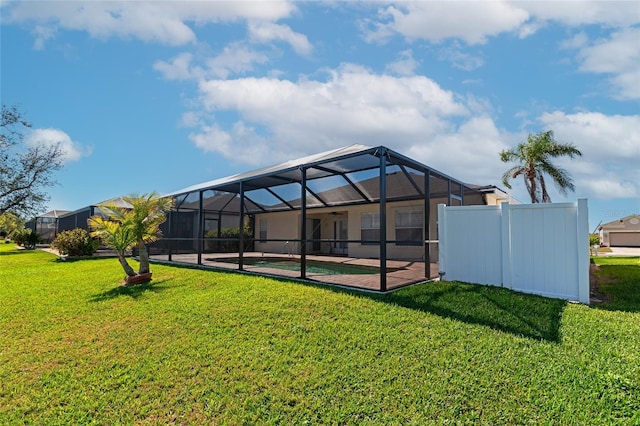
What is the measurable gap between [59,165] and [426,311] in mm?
27706

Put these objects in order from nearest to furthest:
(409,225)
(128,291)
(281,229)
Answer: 1. (128,291)
2. (409,225)
3. (281,229)

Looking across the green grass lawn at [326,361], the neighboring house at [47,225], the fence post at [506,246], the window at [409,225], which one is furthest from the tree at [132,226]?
the neighboring house at [47,225]

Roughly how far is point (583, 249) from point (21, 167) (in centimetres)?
3004

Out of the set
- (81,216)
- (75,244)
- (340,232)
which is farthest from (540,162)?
(81,216)

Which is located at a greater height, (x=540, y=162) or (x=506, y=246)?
(x=540, y=162)

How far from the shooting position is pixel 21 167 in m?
22.5

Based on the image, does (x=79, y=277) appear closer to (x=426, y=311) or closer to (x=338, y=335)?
(x=338, y=335)

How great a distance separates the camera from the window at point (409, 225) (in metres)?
12.7

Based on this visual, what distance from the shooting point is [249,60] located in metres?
8.43

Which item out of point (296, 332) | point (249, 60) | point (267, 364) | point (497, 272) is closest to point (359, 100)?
point (249, 60)

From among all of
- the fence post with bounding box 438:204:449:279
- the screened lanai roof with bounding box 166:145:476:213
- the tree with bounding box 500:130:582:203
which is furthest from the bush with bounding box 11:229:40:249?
the tree with bounding box 500:130:582:203

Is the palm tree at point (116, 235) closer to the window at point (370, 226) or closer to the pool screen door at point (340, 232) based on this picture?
the window at point (370, 226)

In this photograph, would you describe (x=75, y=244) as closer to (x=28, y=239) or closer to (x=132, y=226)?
(x=132, y=226)

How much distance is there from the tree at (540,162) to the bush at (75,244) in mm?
19846
